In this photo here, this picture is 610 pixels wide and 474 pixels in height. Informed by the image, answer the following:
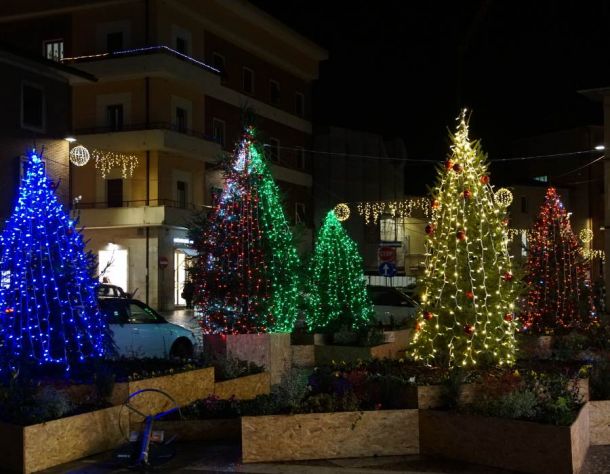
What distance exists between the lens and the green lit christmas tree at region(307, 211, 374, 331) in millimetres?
19203

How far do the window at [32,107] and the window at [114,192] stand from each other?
30.8ft

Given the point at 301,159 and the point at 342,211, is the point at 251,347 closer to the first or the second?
the point at 342,211

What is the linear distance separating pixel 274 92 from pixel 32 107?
2076 centimetres

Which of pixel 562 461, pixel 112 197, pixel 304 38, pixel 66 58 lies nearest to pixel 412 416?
pixel 562 461

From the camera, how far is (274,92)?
46.2 metres

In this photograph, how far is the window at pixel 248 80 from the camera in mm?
43003

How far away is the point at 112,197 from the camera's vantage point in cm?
3700

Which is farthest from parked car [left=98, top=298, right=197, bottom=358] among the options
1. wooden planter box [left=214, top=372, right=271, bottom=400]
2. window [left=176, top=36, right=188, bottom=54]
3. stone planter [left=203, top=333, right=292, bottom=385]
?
window [left=176, top=36, right=188, bottom=54]

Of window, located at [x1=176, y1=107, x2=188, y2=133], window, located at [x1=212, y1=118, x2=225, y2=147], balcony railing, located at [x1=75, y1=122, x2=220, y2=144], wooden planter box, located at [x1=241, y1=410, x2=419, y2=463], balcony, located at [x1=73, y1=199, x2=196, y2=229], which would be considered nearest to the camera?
wooden planter box, located at [x1=241, y1=410, x2=419, y2=463]

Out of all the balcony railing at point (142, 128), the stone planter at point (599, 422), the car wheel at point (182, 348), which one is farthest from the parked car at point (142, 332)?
the balcony railing at point (142, 128)

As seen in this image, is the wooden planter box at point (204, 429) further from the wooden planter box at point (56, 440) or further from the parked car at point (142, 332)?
the parked car at point (142, 332)

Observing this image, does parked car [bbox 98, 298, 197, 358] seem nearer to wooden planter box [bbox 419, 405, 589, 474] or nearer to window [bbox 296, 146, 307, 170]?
wooden planter box [bbox 419, 405, 589, 474]

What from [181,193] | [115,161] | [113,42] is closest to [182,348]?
[115,161]

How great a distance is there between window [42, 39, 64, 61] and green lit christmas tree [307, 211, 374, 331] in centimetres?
2303
